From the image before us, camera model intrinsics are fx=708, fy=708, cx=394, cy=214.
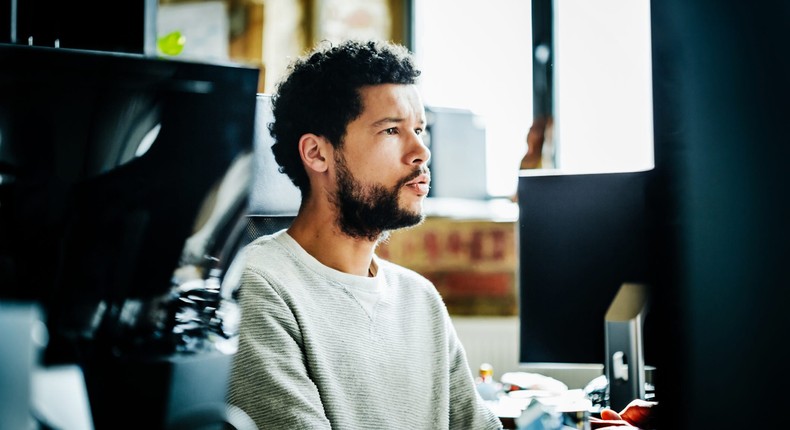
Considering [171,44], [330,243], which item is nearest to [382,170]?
[330,243]

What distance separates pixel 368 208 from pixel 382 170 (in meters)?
0.08

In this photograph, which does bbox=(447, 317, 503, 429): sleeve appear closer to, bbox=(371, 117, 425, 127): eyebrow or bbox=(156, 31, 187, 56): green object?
bbox=(371, 117, 425, 127): eyebrow

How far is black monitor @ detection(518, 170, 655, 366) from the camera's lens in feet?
4.24

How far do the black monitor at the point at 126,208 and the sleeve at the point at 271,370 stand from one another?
1.58 ft

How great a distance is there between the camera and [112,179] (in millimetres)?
447

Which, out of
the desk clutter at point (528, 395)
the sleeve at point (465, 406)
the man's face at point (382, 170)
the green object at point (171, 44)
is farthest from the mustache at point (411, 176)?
the green object at point (171, 44)

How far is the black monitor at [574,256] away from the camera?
1.29 m

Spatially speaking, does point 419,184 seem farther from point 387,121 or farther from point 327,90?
point 327,90

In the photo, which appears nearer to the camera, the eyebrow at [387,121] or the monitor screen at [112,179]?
the monitor screen at [112,179]

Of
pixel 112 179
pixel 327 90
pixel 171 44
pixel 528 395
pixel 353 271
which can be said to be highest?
pixel 171 44

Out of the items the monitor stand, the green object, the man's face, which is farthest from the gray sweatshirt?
the green object

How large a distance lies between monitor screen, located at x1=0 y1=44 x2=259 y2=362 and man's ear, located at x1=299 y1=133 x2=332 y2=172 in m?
0.86

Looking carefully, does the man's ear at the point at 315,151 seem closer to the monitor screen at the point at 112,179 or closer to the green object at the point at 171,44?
the green object at the point at 171,44

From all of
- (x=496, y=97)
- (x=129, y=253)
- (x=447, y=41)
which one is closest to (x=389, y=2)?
(x=447, y=41)
